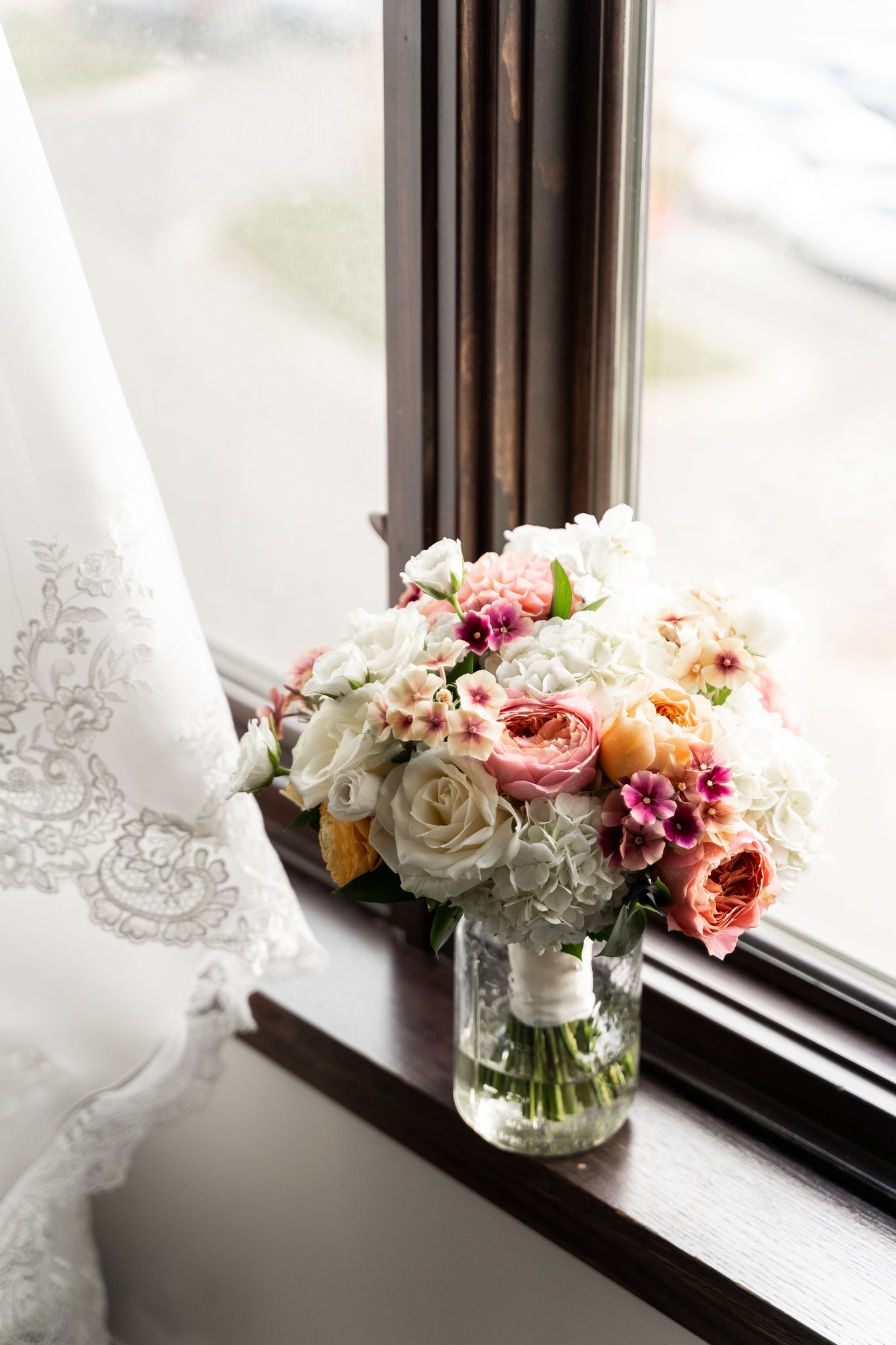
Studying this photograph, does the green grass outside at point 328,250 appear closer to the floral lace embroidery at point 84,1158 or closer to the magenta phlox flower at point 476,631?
the magenta phlox flower at point 476,631

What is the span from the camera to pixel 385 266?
938mm

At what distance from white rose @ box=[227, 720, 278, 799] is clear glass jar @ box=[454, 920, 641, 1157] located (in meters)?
0.21

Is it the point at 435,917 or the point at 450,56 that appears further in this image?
the point at 450,56

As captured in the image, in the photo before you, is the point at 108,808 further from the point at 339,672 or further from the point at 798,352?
the point at 798,352

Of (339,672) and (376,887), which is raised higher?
(339,672)

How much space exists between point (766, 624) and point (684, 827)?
15cm

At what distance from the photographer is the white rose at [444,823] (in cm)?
62

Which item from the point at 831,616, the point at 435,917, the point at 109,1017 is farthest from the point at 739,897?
the point at 109,1017

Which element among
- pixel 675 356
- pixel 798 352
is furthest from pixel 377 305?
pixel 798 352

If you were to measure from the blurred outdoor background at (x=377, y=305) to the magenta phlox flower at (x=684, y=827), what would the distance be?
0.90ft

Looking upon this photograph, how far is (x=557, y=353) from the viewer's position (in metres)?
0.93

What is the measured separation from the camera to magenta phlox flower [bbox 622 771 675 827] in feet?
1.99

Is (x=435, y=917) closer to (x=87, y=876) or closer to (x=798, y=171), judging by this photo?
(x=87, y=876)

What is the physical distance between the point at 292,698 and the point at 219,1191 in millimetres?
627
